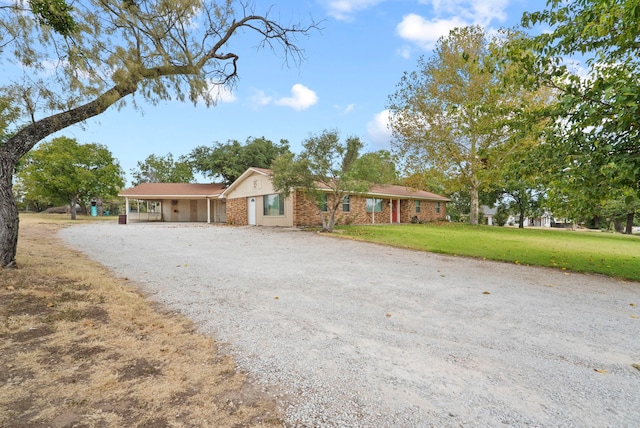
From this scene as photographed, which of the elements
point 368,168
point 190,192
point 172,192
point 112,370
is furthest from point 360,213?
point 112,370

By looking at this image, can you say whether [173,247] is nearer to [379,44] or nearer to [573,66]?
[379,44]

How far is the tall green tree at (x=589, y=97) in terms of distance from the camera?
5.21m

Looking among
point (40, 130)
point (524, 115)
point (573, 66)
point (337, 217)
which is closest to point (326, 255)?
point (524, 115)

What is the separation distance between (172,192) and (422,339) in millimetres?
28928

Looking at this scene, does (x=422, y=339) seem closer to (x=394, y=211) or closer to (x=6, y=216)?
(x=6, y=216)

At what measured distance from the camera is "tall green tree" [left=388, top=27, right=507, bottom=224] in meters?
20.7

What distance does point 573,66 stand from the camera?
24.2ft

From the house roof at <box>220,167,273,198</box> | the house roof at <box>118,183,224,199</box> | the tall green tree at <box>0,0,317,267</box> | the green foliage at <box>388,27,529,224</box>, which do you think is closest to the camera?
the tall green tree at <box>0,0,317,267</box>

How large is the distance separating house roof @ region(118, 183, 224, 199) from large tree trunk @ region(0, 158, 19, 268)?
69.8ft

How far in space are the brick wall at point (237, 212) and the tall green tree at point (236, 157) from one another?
631 centimetres

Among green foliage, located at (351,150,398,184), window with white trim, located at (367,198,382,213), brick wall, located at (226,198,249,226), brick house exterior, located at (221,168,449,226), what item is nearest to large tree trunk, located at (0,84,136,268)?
green foliage, located at (351,150,398,184)

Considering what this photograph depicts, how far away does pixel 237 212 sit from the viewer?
24.0 metres

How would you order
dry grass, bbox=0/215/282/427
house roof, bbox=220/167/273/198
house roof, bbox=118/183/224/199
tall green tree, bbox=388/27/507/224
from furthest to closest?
house roof, bbox=118/183/224/199 < tall green tree, bbox=388/27/507/224 < house roof, bbox=220/167/273/198 < dry grass, bbox=0/215/282/427

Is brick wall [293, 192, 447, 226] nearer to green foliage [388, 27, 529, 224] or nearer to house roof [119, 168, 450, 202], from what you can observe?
house roof [119, 168, 450, 202]
